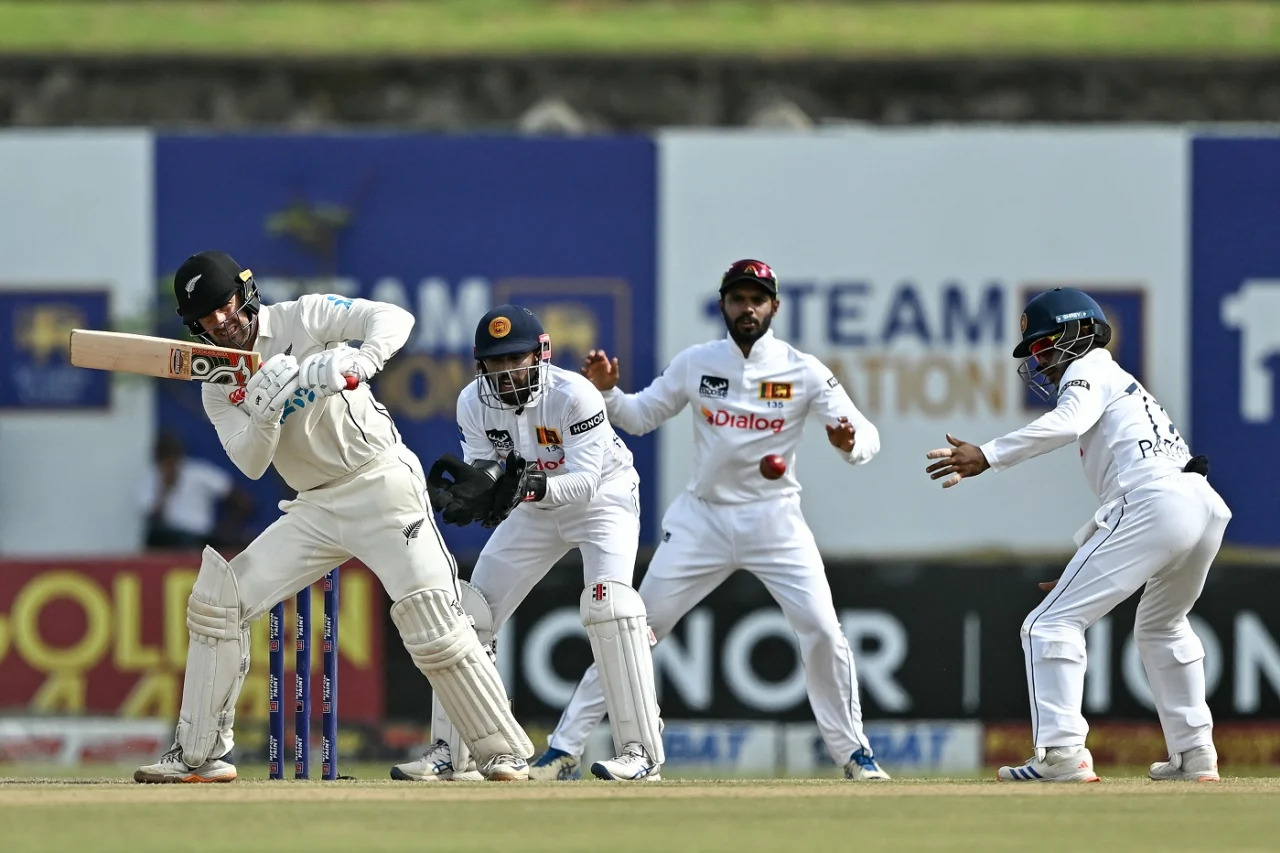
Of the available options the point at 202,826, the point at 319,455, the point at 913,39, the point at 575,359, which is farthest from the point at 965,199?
the point at 202,826

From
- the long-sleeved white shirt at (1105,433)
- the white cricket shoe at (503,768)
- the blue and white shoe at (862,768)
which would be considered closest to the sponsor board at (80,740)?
the white cricket shoe at (503,768)

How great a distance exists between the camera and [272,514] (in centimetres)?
1395

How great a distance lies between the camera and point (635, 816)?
621 centimetres

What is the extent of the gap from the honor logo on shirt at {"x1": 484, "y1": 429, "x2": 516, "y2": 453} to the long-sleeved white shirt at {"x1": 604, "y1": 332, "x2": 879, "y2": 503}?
55 centimetres

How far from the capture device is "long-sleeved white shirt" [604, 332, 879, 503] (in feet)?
26.4

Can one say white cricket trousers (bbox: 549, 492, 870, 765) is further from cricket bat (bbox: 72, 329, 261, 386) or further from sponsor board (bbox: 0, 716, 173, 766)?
sponsor board (bbox: 0, 716, 173, 766)

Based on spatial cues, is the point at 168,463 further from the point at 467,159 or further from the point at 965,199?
the point at 965,199

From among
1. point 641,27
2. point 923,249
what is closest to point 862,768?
point 923,249

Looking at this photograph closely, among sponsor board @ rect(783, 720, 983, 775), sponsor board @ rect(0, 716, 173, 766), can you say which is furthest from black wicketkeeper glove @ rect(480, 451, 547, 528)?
sponsor board @ rect(0, 716, 173, 766)

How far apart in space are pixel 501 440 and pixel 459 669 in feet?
3.34

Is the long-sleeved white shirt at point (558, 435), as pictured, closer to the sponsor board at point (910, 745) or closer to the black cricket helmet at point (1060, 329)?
the black cricket helmet at point (1060, 329)

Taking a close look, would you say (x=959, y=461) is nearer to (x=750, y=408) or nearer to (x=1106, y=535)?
(x=1106, y=535)

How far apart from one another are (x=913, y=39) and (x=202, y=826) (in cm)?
1306

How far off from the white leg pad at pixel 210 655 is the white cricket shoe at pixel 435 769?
0.77 m
